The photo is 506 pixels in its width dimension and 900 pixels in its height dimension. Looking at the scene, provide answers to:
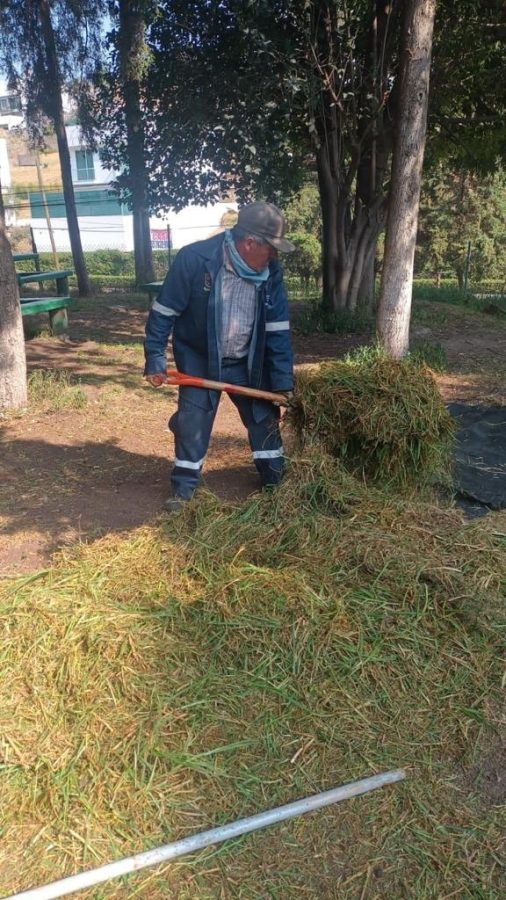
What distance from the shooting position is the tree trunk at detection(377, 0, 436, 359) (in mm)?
5711

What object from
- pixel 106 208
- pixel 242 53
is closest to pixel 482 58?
pixel 242 53

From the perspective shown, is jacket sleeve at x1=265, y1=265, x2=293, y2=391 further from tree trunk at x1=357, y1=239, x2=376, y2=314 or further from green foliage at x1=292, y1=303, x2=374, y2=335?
tree trunk at x1=357, y1=239, x2=376, y2=314

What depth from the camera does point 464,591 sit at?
2.76 metres

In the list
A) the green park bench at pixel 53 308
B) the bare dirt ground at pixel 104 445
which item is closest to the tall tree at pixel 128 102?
the green park bench at pixel 53 308

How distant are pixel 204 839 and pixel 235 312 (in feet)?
8.43

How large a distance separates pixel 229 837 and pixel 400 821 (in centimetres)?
50

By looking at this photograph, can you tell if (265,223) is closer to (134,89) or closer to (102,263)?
(134,89)

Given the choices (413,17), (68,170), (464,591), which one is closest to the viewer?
(464,591)

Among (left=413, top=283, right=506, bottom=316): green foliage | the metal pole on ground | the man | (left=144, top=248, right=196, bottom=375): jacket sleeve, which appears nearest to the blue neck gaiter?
the man

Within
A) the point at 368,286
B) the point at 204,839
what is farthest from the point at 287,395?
the point at 368,286

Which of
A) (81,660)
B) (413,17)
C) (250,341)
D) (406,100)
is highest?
(413,17)

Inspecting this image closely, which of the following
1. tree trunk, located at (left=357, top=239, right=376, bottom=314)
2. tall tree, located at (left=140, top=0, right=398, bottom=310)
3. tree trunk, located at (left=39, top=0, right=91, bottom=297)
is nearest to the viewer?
tall tree, located at (left=140, top=0, right=398, bottom=310)

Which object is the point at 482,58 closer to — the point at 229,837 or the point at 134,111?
the point at 134,111

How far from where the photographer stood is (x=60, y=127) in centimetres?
1455
